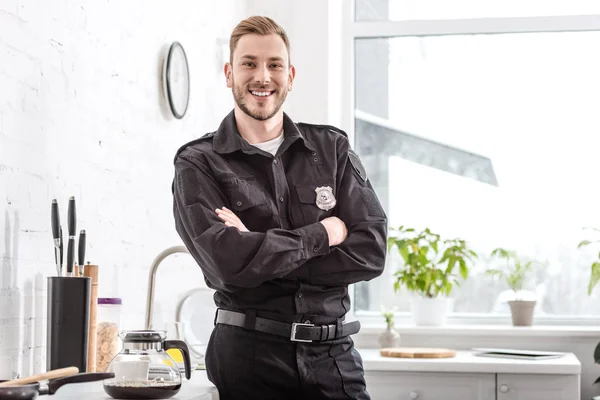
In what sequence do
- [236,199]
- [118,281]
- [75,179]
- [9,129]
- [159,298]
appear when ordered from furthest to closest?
1. [159,298]
2. [118,281]
3. [75,179]
4. [236,199]
5. [9,129]

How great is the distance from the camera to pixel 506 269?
4512mm

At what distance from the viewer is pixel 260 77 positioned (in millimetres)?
2367

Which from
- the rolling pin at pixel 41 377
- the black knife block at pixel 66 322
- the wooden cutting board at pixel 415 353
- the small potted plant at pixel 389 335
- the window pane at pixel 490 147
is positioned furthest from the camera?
the window pane at pixel 490 147

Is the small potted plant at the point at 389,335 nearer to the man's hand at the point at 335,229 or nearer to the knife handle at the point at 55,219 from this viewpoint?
the man's hand at the point at 335,229

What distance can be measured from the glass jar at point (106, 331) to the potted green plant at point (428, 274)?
220 centimetres

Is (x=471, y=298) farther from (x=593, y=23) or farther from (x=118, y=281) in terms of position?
(x=118, y=281)

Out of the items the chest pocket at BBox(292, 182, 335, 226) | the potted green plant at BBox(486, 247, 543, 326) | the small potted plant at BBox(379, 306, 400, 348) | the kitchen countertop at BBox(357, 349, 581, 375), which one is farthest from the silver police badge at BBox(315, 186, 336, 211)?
the potted green plant at BBox(486, 247, 543, 326)

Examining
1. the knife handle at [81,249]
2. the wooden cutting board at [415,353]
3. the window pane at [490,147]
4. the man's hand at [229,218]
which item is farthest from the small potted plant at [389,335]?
the knife handle at [81,249]

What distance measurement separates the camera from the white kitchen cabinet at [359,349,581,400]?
11.7ft

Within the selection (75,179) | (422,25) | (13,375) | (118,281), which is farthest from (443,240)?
(13,375)

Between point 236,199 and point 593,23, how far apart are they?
A: 2.90 m

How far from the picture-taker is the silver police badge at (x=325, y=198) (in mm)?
2379

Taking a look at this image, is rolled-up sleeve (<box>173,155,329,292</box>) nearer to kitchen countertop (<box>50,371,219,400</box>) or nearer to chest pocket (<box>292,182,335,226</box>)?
chest pocket (<box>292,182,335,226</box>)

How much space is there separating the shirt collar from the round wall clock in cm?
83
